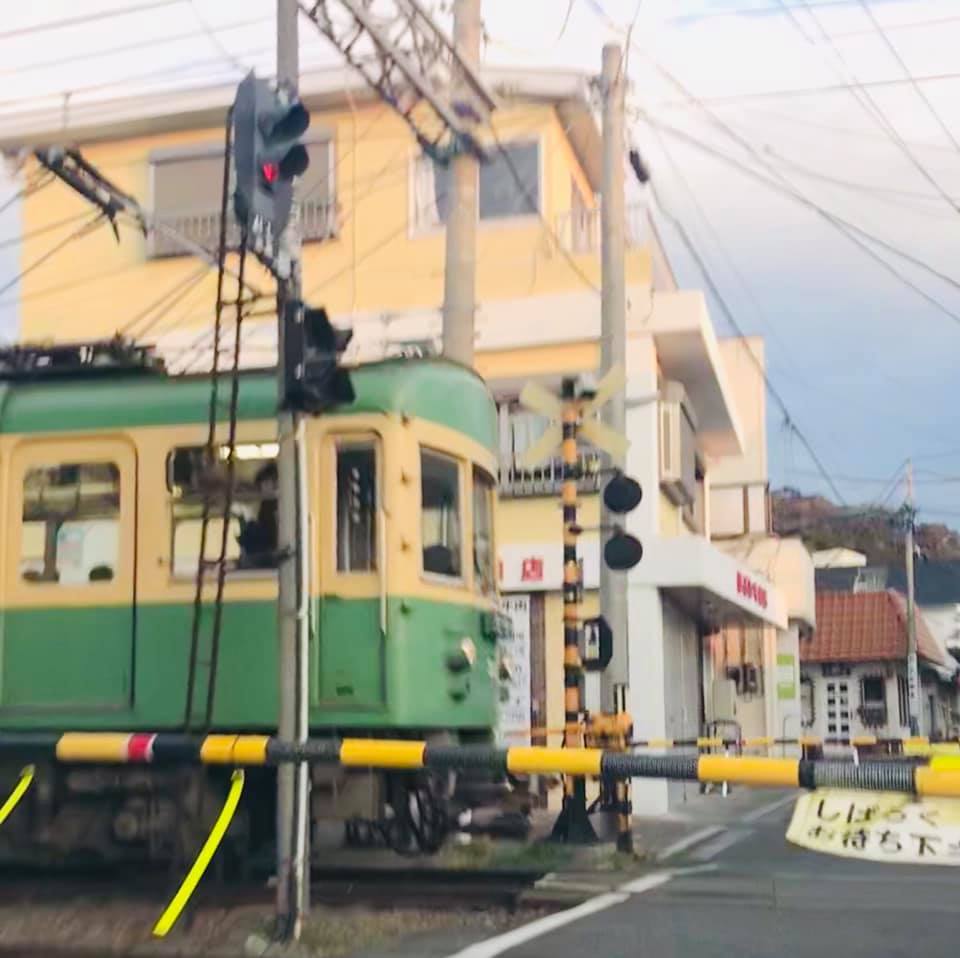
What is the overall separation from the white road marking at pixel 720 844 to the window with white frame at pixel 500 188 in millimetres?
8598

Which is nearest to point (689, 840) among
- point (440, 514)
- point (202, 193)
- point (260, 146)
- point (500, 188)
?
point (440, 514)

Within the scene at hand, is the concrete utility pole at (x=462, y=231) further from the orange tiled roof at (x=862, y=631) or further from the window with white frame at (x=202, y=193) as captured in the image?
the orange tiled roof at (x=862, y=631)

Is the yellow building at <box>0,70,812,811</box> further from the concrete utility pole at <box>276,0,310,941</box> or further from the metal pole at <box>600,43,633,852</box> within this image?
the concrete utility pole at <box>276,0,310,941</box>

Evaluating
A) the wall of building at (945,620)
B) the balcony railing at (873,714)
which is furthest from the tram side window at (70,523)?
the wall of building at (945,620)

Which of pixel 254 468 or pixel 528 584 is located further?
pixel 528 584

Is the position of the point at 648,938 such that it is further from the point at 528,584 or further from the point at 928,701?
the point at 928,701

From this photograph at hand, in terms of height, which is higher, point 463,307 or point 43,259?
point 43,259

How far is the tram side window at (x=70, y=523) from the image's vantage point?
9.20 meters

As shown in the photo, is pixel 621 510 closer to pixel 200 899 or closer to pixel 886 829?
pixel 200 899

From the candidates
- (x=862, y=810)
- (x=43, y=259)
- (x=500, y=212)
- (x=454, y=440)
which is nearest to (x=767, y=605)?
(x=500, y=212)

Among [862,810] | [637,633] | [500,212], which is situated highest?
[500,212]

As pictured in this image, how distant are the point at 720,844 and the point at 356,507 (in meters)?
6.63

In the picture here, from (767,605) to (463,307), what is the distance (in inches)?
491

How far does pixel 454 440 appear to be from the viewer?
375 inches
